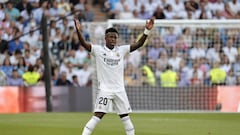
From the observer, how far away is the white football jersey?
1291cm

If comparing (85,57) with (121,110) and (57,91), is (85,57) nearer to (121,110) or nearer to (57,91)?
(57,91)

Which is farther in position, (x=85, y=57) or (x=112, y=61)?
(x=85, y=57)

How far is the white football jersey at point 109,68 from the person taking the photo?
12.9 metres

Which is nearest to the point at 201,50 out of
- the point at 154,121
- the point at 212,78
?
the point at 212,78

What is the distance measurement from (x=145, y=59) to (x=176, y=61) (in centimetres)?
109

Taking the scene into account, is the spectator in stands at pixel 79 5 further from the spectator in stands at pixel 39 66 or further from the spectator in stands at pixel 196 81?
the spectator in stands at pixel 196 81

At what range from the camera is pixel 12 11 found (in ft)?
90.9

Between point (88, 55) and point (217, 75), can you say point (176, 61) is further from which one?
point (88, 55)

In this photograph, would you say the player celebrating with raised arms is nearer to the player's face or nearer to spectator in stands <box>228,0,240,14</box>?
the player's face

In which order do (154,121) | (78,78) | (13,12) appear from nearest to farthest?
(154,121) → (78,78) → (13,12)

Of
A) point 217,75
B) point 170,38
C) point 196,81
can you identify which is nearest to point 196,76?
point 196,81

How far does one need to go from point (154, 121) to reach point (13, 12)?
10.6 metres

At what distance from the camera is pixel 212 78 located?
25.4 metres

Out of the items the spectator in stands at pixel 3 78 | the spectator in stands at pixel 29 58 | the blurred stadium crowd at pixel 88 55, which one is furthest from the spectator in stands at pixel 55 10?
the spectator in stands at pixel 3 78
